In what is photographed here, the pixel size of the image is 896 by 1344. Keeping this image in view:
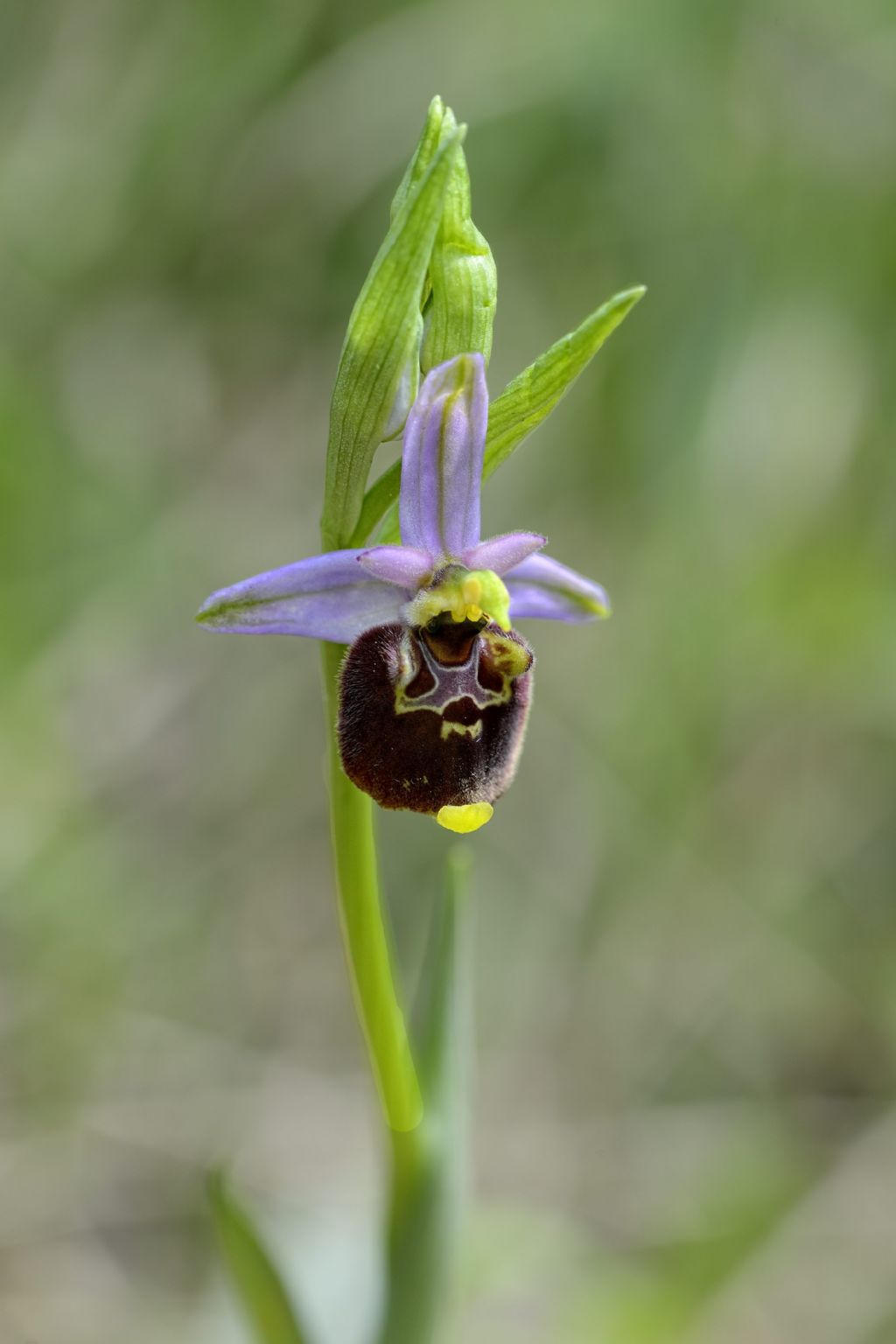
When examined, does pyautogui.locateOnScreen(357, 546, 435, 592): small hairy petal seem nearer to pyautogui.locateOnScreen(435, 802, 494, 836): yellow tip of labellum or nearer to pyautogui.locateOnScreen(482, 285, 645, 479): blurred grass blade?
pyautogui.locateOnScreen(482, 285, 645, 479): blurred grass blade

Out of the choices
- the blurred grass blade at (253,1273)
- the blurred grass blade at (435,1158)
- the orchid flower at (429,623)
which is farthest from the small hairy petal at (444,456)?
the blurred grass blade at (253,1273)

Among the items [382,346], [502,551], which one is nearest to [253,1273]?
[502,551]

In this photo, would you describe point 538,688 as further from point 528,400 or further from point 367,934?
point 528,400

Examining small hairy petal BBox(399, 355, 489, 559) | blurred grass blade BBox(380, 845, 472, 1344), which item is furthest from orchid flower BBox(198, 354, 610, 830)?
blurred grass blade BBox(380, 845, 472, 1344)

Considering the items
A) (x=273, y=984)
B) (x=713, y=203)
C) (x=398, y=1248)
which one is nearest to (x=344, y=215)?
(x=713, y=203)

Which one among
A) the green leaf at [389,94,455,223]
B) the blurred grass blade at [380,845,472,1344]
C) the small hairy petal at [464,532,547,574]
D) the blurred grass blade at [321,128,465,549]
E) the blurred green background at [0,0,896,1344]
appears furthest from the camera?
the blurred green background at [0,0,896,1344]

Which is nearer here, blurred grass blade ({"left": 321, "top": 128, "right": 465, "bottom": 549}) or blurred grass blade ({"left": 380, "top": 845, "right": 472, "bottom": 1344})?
blurred grass blade ({"left": 321, "top": 128, "right": 465, "bottom": 549})
